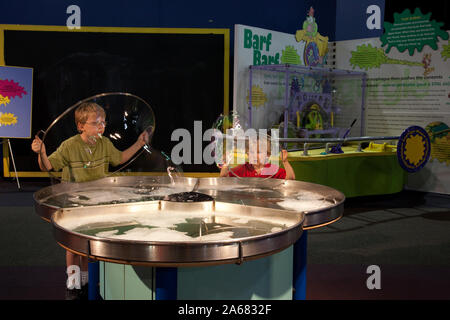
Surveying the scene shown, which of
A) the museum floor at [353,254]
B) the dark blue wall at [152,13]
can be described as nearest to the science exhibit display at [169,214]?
the museum floor at [353,254]

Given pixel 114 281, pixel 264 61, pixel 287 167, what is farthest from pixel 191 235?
pixel 264 61

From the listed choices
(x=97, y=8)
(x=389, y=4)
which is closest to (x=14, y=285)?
(x=97, y=8)

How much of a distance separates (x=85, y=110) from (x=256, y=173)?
100cm

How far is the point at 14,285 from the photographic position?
10.2ft

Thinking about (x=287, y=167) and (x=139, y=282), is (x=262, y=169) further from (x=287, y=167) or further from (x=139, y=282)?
(x=139, y=282)

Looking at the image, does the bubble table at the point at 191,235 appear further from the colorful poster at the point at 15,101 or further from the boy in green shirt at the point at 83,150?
the colorful poster at the point at 15,101

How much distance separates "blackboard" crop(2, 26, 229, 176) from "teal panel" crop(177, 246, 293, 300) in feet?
16.0

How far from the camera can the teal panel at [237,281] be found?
1779 mm

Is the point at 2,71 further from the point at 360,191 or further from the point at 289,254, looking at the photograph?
the point at 289,254

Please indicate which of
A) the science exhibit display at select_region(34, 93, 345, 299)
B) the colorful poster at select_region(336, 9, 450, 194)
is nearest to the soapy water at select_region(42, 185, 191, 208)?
the science exhibit display at select_region(34, 93, 345, 299)

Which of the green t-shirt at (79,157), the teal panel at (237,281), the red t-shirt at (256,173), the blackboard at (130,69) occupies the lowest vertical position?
the teal panel at (237,281)

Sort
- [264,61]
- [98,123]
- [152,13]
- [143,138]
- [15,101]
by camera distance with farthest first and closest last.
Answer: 1. [152,13]
2. [15,101]
3. [264,61]
4. [143,138]
5. [98,123]

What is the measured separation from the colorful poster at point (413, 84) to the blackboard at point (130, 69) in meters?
2.10

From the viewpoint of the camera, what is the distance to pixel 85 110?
2.28 meters
